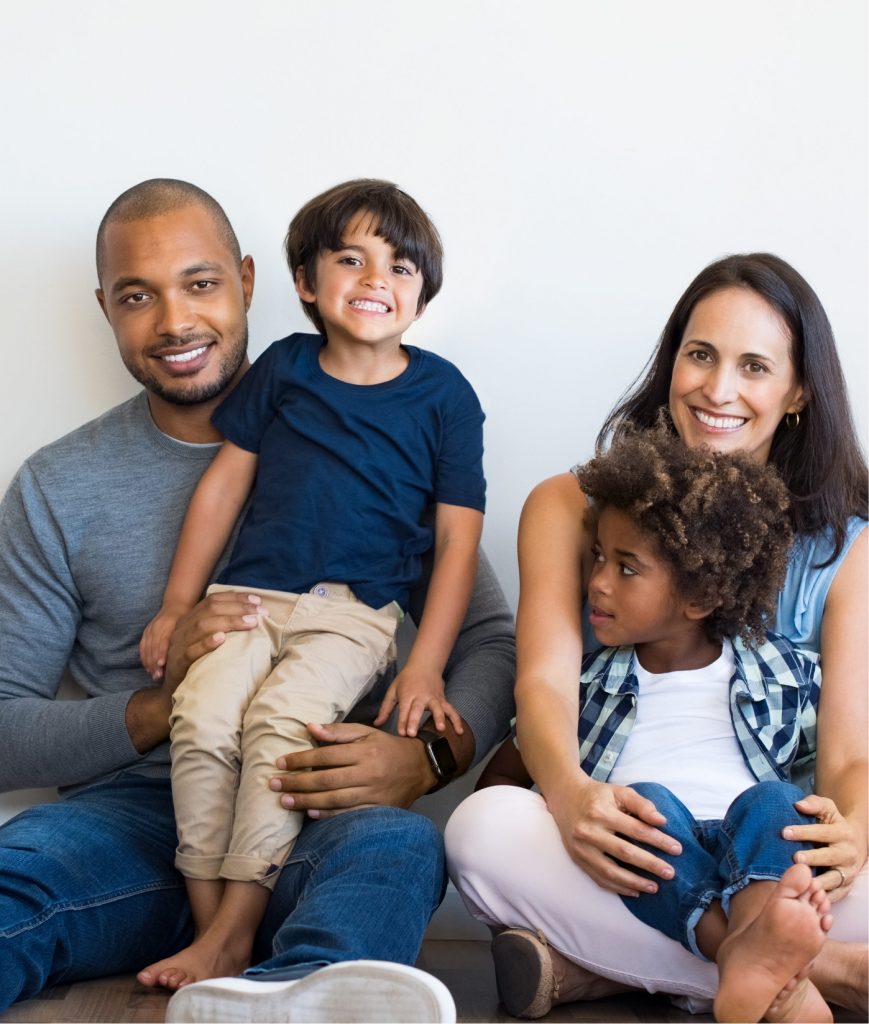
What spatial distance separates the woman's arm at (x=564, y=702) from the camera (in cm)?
171

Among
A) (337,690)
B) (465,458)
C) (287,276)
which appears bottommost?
(337,690)

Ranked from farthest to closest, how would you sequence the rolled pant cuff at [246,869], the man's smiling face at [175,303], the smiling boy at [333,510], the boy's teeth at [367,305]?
the man's smiling face at [175,303]
the boy's teeth at [367,305]
the smiling boy at [333,510]
the rolled pant cuff at [246,869]

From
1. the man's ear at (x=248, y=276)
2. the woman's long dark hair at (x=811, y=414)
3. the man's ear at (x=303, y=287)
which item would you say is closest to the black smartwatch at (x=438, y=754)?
the woman's long dark hair at (x=811, y=414)

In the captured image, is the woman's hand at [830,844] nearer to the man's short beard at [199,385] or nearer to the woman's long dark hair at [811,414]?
the woman's long dark hair at [811,414]

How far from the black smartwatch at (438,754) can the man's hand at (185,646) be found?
33cm

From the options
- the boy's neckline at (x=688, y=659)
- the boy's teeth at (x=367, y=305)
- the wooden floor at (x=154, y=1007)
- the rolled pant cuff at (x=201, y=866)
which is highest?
the boy's teeth at (x=367, y=305)

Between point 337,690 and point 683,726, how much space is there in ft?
1.73

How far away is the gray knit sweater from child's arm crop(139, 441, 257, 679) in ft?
0.25

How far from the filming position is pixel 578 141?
2.52m

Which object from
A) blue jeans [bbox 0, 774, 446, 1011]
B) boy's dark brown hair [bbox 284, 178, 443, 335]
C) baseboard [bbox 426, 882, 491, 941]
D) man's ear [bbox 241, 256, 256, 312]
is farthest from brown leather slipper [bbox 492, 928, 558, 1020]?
man's ear [bbox 241, 256, 256, 312]

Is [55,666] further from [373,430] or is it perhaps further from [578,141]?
[578,141]

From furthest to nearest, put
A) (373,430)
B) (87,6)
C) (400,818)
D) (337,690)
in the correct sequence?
(87,6) → (373,430) → (337,690) → (400,818)

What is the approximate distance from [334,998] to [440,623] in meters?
0.80

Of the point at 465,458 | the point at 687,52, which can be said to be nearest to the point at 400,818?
the point at 465,458
